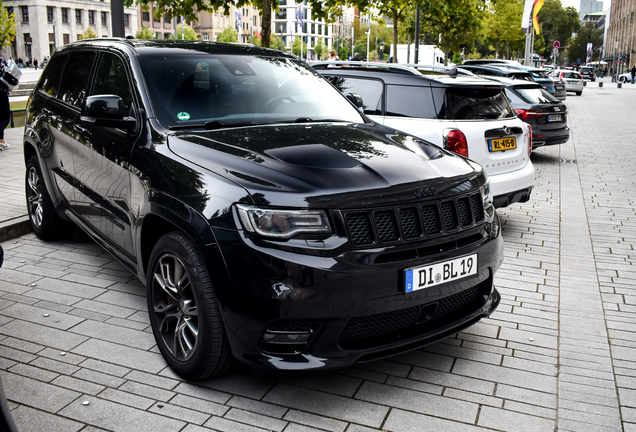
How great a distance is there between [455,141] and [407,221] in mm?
3203

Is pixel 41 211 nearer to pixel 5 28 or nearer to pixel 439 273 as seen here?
pixel 439 273

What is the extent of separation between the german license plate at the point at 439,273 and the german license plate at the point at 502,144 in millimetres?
3198

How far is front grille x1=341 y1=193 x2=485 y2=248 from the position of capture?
299 cm

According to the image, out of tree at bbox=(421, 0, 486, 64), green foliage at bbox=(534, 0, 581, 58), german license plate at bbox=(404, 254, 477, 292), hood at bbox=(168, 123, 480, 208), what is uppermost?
green foliage at bbox=(534, 0, 581, 58)

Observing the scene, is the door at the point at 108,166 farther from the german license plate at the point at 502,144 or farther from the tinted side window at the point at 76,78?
the german license plate at the point at 502,144

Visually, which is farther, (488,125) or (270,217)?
(488,125)

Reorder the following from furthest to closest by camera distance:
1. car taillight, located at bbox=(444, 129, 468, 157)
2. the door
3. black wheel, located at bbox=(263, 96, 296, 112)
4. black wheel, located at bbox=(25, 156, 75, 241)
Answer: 1. car taillight, located at bbox=(444, 129, 468, 157)
2. black wheel, located at bbox=(25, 156, 75, 241)
3. black wheel, located at bbox=(263, 96, 296, 112)
4. the door

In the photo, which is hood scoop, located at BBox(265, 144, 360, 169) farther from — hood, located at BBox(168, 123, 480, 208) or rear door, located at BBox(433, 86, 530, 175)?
rear door, located at BBox(433, 86, 530, 175)

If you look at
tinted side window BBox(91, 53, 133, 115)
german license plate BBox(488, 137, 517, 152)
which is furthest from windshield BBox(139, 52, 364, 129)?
german license plate BBox(488, 137, 517, 152)

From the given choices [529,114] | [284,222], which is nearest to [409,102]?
[284,222]

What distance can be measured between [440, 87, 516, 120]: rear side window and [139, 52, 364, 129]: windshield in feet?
6.00

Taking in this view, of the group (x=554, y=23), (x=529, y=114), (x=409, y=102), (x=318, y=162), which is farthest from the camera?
(x=554, y=23)

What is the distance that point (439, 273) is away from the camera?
3.19 metres

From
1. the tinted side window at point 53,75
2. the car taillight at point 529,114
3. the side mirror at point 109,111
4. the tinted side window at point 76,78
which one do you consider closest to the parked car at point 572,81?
the car taillight at point 529,114
